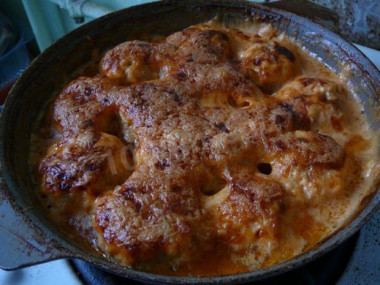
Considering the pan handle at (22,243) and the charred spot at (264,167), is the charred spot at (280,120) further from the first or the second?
the pan handle at (22,243)

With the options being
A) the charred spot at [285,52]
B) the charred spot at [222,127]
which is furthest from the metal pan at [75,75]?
the charred spot at [222,127]

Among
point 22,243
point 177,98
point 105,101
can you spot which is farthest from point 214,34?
point 22,243

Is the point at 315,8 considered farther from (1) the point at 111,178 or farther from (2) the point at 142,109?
(1) the point at 111,178

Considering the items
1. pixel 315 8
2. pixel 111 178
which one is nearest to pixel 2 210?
pixel 111 178

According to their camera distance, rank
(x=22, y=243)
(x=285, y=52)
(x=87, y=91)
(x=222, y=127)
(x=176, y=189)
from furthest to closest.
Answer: (x=285, y=52), (x=87, y=91), (x=222, y=127), (x=176, y=189), (x=22, y=243)

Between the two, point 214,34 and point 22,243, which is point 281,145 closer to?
point 214,34

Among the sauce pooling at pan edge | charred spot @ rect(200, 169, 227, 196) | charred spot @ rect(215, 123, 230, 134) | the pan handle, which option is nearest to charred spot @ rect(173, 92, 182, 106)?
the sauce pooling at pan edge

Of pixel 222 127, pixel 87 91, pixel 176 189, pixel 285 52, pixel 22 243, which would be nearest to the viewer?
pixel 22 243

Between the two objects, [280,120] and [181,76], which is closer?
[280,120]
